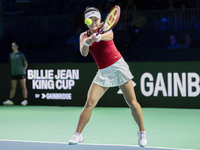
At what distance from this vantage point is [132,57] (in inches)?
490

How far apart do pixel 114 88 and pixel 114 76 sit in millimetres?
5241

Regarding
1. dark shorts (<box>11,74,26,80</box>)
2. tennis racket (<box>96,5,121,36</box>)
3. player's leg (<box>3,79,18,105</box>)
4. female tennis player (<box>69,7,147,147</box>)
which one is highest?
tennis racket (<box>96,5,121,36</box>)

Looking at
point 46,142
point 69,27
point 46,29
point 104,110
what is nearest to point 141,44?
point 69,27

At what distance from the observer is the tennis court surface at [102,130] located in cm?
465

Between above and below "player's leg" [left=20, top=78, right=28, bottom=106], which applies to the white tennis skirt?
above

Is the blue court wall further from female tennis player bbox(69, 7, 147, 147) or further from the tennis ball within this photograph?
the tennis ball

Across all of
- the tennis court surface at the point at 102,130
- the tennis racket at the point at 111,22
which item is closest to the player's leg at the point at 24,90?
the tennis court surface at the point at 102,130

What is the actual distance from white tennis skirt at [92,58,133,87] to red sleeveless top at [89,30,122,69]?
6 centimetres

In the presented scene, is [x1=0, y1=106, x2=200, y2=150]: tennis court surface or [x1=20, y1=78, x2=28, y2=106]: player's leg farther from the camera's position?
[x1=20, y1=78, x2=28, y2=106]: player's leg

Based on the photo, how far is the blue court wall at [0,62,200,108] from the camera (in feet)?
30.3

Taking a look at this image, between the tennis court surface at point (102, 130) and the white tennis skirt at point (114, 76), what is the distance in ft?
2.54

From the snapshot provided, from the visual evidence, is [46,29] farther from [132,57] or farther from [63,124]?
[63,124]

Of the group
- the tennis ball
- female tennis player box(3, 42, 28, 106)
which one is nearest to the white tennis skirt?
the tennis ball

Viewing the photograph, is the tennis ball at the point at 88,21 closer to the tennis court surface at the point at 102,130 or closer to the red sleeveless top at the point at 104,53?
the red sleeveless top at the point at 104,53
